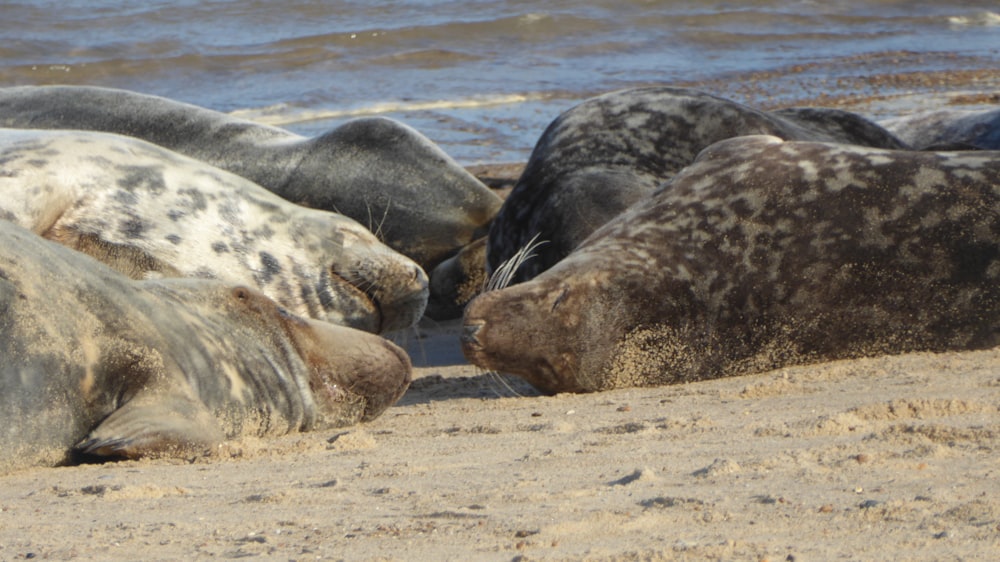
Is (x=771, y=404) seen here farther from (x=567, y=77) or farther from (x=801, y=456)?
(x=567, y=77)

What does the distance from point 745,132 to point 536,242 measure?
1.08 m

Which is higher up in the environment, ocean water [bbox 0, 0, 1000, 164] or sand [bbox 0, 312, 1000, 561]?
sand [bbox 0, 312, 1000, 561]

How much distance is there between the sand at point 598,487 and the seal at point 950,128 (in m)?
3.87

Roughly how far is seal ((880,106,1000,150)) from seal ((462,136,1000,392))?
3061 mm

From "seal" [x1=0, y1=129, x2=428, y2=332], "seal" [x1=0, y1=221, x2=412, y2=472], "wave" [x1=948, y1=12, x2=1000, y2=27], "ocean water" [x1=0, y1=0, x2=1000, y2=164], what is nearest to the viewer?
"seal" [x1=0, y1=221, x2=412, y2=472]

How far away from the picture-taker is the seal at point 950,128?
802 centimetres

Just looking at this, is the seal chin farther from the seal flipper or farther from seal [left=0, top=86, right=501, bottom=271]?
seal [left=0, top=86, right=501, bottom=271]

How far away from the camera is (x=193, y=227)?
5902 millimetres

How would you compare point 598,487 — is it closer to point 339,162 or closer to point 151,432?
point 151,432

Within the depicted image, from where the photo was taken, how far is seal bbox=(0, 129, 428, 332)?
5590 mm

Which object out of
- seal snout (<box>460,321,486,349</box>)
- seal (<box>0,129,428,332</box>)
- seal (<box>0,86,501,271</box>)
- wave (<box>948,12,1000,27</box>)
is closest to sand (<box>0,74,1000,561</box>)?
seal snout (<box>460,321,486,349</box>)

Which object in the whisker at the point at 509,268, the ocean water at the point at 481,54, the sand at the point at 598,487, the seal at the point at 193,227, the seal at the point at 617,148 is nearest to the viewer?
the sand at the point at 598,487

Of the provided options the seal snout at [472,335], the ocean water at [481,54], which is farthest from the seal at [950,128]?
the seal snout at [472,335]

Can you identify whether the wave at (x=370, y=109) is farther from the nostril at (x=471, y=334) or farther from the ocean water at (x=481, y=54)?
the nostril at (x=471, y=334)
